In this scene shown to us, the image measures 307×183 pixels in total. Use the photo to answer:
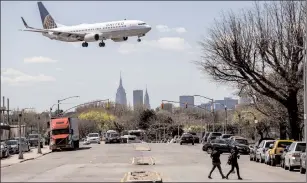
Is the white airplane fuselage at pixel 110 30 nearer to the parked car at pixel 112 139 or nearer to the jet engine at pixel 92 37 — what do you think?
the jet engine at pixel 92 37

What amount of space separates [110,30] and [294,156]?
34915mm

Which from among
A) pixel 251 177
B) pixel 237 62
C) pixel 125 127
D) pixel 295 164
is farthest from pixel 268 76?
pixel 125 127

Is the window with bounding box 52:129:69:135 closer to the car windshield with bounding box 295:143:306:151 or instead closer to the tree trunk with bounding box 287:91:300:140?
the tree trunk with bounding box 287:91:300:140

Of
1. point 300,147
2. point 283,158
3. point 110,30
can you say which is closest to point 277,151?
point 283,158

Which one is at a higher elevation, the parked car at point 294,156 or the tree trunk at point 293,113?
the tree trunk at point 293,113

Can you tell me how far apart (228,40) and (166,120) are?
93097 millimetres

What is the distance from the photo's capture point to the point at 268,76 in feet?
178

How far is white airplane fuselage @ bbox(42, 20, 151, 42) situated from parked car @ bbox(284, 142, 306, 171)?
1290 inches

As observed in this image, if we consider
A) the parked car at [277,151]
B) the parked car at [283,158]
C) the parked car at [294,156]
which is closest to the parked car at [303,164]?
the parked car at [294,156]

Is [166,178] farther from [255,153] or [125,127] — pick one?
[125,127]

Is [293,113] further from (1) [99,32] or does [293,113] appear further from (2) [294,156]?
(1) [99,32]

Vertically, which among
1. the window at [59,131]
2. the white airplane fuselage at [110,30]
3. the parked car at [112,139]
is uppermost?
the white airplane fuselage at [110,30]

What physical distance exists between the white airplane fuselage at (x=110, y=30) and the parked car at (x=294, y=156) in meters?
32.8

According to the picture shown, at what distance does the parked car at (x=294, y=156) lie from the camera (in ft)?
105
